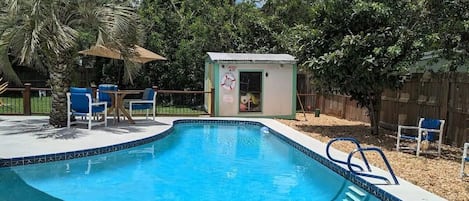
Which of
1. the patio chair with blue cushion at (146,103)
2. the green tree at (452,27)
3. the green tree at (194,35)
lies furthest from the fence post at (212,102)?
the green tree at (452,27)

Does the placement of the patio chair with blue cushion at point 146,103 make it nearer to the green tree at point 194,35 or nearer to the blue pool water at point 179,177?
the blue pool water at point 179,177

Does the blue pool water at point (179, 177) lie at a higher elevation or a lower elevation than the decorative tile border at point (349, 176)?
lower

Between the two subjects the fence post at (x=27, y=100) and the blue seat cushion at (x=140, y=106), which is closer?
the blue seat cushion at (x=140, y=106)

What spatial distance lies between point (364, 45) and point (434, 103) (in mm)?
2228

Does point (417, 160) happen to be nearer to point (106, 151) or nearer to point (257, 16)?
point (106, 151)

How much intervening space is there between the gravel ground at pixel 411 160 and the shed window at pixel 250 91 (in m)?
2.42

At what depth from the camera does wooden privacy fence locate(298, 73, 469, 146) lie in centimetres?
876

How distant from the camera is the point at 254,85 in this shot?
14.9 metres

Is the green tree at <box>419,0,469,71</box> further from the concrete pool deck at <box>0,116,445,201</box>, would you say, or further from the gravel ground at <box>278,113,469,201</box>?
the concrete pool deck at <box>0,116,445,201</box>

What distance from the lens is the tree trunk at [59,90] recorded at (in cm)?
1007

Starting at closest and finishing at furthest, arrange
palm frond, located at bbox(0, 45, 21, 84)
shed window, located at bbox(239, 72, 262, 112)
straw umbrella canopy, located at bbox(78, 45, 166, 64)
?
palm frond, located at bbox(0, 45, 21, 84)
straw umbrella canopy, located at bbox(78, 45, 166, 64)
shed window, located at bbox(239, 72, 262, 112)

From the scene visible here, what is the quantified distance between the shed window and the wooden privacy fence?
390 centimetres

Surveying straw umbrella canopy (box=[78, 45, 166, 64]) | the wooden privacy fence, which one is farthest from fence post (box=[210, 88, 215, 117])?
the wooden privacy fence

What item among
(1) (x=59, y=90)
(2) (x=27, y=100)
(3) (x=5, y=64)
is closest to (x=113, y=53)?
(1) (x=59, y=90)
